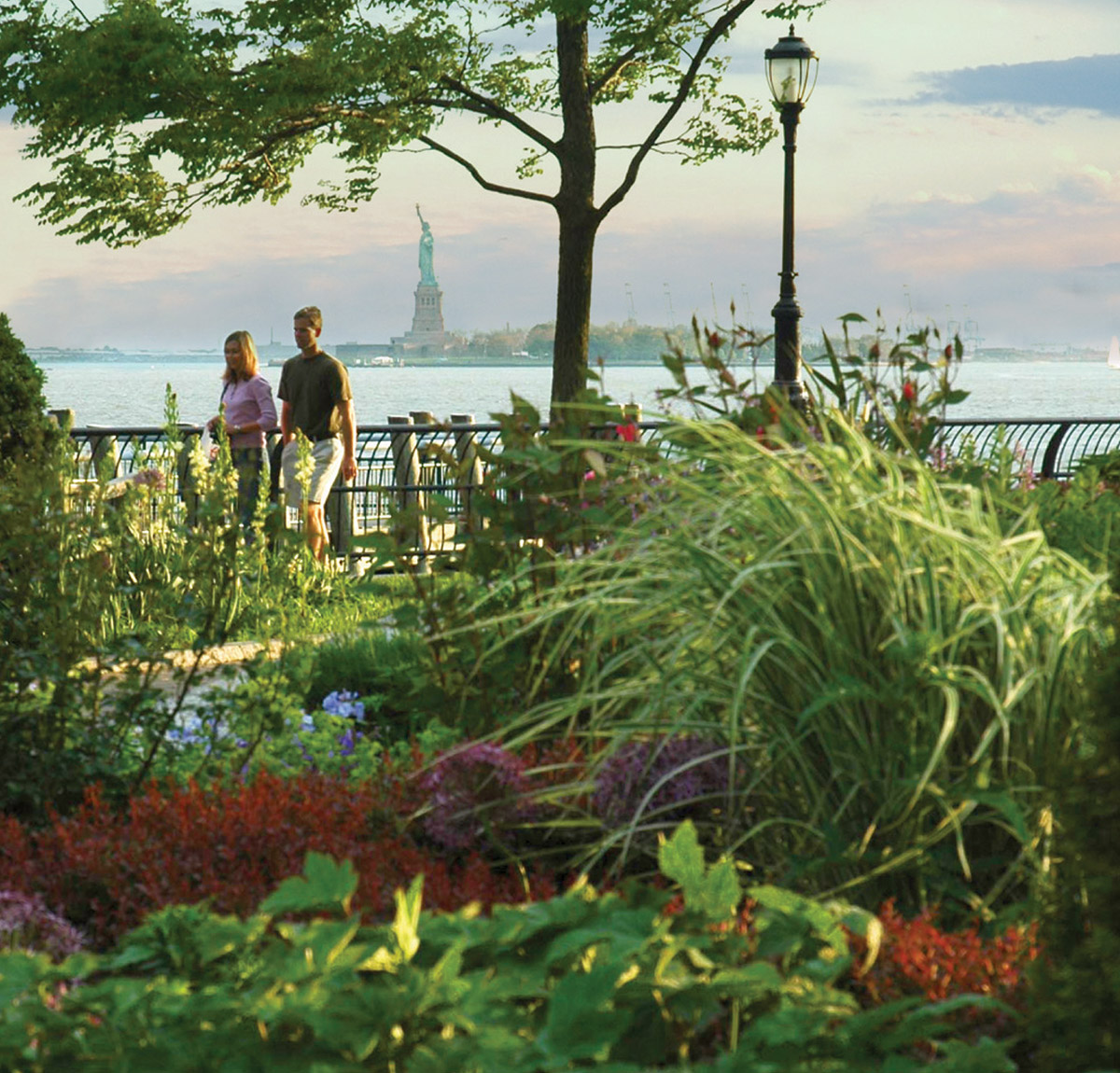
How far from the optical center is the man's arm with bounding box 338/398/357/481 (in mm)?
11367

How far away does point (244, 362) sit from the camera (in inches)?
461

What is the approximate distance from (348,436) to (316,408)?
0.36 m

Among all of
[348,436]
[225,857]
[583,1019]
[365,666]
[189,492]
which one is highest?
[348,436]

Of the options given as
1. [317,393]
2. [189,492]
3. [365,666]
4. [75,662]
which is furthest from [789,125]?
[75,662]

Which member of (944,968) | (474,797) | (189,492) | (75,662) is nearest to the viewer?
(944,968)

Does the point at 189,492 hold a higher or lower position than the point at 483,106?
lower

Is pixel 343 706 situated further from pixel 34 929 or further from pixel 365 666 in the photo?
pixel 34 929

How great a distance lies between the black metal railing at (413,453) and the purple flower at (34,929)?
2.12 m

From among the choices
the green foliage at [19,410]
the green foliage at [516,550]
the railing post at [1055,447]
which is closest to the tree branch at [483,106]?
the railing post at [1055,447]

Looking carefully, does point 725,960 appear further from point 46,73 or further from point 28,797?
point 46,73

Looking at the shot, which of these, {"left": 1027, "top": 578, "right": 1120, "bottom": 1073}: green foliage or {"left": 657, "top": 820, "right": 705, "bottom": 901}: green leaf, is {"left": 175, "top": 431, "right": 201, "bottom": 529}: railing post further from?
{"left": 1027, "top": 578, "right": 1120, "bottom": 1073}: green foliage

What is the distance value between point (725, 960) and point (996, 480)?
3.66 meters

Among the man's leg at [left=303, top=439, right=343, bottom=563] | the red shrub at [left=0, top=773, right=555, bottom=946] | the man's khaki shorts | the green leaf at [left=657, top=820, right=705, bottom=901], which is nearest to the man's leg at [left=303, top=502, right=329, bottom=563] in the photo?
the man's leg at [left=303, top=439, right=343, bottom=563]

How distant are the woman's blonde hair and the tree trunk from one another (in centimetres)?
793
